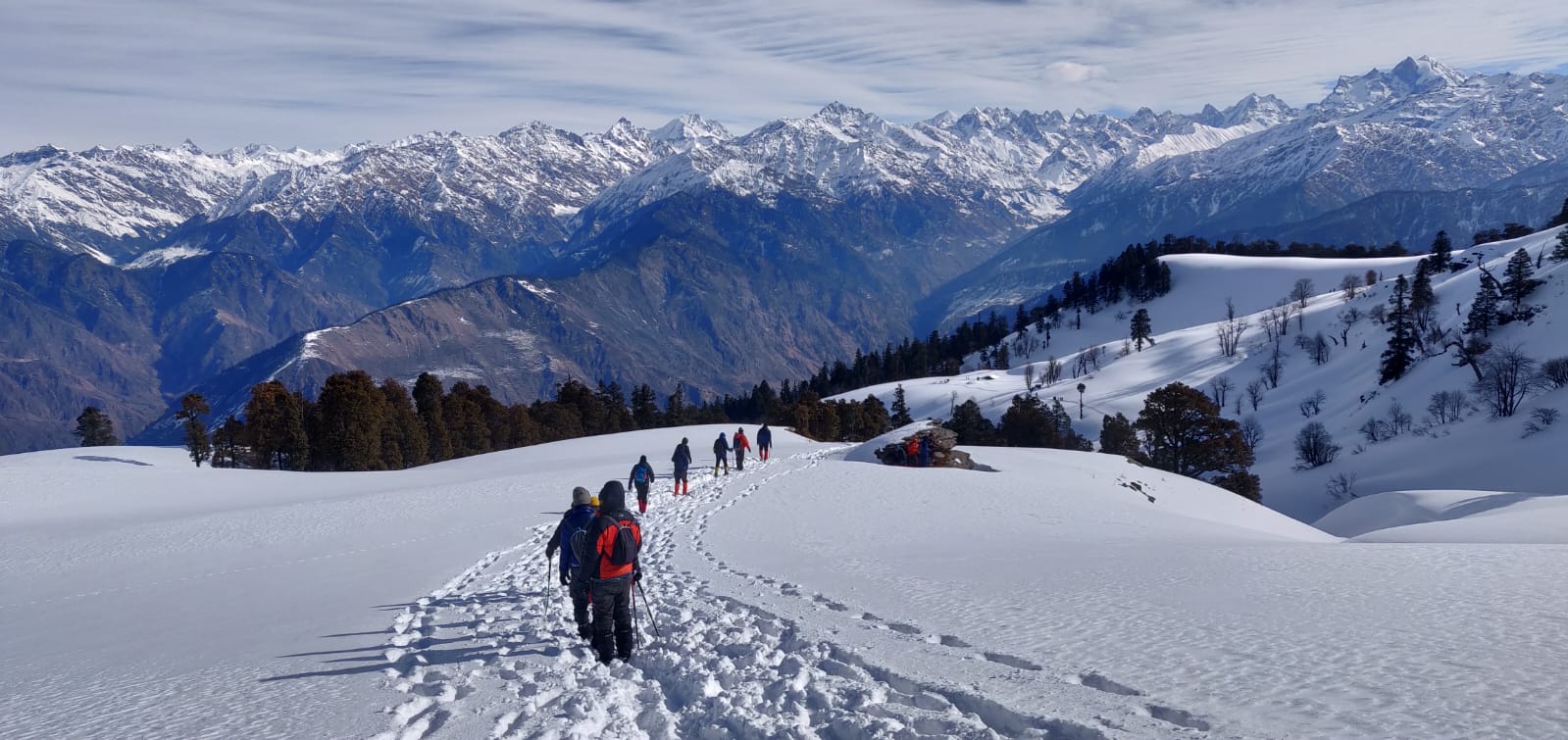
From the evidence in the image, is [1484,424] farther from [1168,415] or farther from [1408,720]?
[1408,720]

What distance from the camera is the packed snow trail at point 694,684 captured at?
7.96 meters

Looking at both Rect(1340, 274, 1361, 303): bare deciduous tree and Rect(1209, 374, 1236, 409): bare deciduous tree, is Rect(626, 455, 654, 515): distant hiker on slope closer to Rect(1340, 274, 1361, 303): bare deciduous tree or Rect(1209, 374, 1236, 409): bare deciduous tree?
Rect(1209, 374, 1236, 409): bare deciduous tree

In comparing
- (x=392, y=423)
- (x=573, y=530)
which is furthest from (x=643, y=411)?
(x=573, y=530)

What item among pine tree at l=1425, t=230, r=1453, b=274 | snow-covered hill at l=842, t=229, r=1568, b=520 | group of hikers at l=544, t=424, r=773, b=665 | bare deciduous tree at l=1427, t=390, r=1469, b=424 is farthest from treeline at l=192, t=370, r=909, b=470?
pine tree at l=1425, t=230, r=1453, b=274

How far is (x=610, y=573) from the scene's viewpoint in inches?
423

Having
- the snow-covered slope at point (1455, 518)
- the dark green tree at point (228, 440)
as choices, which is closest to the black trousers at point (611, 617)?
the snow-covered slope at point (1455, 518)

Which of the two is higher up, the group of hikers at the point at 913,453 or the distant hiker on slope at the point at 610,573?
the distant hiker on slope at the point at 610,573

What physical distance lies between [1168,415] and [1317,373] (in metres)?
68.4

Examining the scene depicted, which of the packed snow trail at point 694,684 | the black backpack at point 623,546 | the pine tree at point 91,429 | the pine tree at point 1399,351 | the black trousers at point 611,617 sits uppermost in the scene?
the pine tree at point 91,429

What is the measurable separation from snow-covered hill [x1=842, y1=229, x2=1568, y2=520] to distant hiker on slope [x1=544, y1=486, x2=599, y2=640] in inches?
2683

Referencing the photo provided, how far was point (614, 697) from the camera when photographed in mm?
9180

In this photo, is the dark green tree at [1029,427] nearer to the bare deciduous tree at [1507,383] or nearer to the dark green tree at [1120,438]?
the dark green tree at [1120,438]

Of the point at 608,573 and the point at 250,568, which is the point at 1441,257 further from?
the point at 250,568

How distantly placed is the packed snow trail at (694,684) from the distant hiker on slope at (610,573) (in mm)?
324
